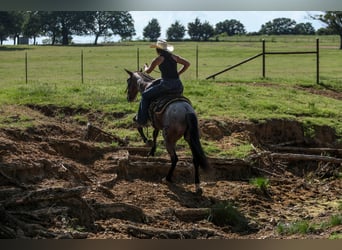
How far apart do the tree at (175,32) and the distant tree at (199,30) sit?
Result: 0.35 meters

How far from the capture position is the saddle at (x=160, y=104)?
8703mm

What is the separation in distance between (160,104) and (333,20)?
16.2m

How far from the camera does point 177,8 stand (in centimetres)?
752

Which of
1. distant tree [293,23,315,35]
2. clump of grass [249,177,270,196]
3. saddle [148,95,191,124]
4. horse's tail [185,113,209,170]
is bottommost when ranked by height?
clump of grass [249,177,270,196]

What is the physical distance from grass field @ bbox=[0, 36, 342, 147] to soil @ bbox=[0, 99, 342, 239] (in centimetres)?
71

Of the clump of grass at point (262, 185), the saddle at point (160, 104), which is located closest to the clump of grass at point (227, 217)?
the clump of grass at point (262, 185)

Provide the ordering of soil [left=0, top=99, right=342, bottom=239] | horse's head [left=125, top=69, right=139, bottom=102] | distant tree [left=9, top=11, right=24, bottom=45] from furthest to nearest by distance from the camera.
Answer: distant tree [left=9, top=11, right=24, bottom=45] → horse's head [left=125, top=69, right=139, bottom=102] → soil [left=0, top=99, right=342, bottom=239]

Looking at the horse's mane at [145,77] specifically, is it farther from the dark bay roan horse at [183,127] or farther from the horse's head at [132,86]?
the dark bay roan horse at [183,127]

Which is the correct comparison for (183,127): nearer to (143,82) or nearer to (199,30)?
(143,82)

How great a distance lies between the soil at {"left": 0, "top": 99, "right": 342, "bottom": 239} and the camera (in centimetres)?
754

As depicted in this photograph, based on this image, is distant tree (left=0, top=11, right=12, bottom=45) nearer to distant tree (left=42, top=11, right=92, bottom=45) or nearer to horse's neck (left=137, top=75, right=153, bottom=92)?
distant tree (left=42, top=11, right=92, bottom=45)

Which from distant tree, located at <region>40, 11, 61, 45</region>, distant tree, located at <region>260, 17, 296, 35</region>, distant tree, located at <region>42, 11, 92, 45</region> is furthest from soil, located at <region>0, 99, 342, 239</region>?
distant tree, located at <region>260, 17, 296, 35</region>
